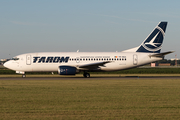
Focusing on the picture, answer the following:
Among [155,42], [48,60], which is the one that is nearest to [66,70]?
[48,60]

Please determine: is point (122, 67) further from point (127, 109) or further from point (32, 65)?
point (127, 109)

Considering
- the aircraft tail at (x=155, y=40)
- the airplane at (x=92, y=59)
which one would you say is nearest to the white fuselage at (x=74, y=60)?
the airplane at (x=92, y=59)

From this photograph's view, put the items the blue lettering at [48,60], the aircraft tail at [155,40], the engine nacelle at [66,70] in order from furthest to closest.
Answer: the aircraft tail at [155,40]
the blue lettering at [48,60]
the engine nacelle at [66,70]

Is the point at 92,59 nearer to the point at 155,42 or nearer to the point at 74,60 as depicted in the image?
the point at 74,60

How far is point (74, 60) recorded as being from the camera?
37.6 m

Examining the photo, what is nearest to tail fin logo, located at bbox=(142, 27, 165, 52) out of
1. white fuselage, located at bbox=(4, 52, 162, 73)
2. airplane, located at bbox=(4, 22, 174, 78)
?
airplane, located at bbox=(4, 22, 174, 78)

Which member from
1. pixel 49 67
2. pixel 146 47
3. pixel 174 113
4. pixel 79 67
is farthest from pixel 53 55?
pixel 174 113

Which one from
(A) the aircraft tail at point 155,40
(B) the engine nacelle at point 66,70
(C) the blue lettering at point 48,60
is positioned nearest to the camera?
(B) the engine nacelle at point 66,70

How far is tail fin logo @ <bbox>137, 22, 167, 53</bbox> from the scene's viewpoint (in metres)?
39.3

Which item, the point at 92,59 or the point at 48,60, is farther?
the point at 92,59

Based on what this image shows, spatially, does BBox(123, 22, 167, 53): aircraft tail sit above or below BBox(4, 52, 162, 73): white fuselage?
above

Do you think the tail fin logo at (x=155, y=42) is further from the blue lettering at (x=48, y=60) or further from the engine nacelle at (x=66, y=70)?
the blue lettering at (x=48, y=60)

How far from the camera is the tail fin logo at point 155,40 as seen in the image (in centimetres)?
3931

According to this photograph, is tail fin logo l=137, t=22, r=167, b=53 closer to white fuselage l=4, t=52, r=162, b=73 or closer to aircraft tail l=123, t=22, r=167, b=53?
aircraft tail l=123, t=22, r=167, b=53
